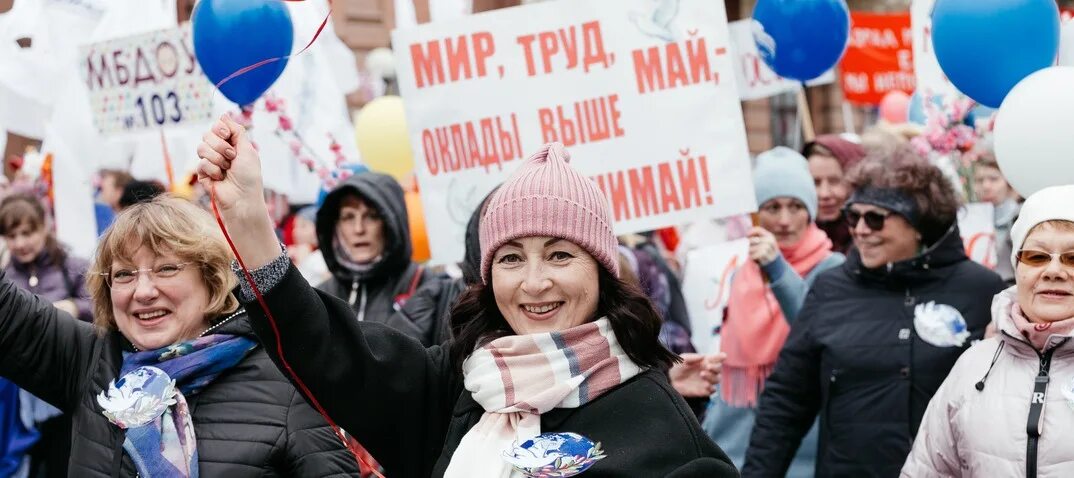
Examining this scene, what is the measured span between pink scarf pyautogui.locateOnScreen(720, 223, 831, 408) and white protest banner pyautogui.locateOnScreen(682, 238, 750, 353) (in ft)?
0.93

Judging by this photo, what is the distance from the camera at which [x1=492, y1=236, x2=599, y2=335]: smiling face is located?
2756 millimetres

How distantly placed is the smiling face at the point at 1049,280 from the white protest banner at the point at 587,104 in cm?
169

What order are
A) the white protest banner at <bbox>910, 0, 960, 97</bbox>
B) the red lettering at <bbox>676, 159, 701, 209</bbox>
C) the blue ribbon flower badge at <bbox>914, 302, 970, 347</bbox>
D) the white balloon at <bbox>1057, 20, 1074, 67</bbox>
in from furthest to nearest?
the white protest banner at <bbox>910, 0, 960, 97</bbox> < the red lettering at <bbox>676, 159, 701, 209</bbox> < the white balloon at <bbox>1057, 20, 1074, 67</bbox> < the blue ribbon flower badge at <bbox>914, 302, 970, 347</bbox>

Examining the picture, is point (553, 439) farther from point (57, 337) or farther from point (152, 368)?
point (57, 337)

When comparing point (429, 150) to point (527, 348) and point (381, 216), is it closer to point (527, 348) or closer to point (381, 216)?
point (381, 216)

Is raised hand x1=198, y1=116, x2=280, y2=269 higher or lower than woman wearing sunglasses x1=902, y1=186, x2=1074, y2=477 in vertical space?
higher

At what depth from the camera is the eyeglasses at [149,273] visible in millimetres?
3420

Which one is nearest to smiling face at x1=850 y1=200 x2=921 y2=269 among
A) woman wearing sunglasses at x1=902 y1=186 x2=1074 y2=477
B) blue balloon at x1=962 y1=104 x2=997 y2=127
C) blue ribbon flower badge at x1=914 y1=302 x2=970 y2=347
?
blue ribbon flower badge at x1=914 y1=302 x2=970 y2=347

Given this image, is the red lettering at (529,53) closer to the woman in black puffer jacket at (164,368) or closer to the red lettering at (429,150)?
the red lettering at (429,150)

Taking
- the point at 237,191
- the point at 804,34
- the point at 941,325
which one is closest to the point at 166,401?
the point at 237,191

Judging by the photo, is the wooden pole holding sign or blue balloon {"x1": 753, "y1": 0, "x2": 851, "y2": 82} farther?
the wooden pole holding sign

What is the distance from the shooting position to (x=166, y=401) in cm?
326

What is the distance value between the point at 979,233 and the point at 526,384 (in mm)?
3817

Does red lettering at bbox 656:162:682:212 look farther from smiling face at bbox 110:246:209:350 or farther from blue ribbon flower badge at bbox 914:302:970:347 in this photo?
smiling face at bbox 110:246:209:350
